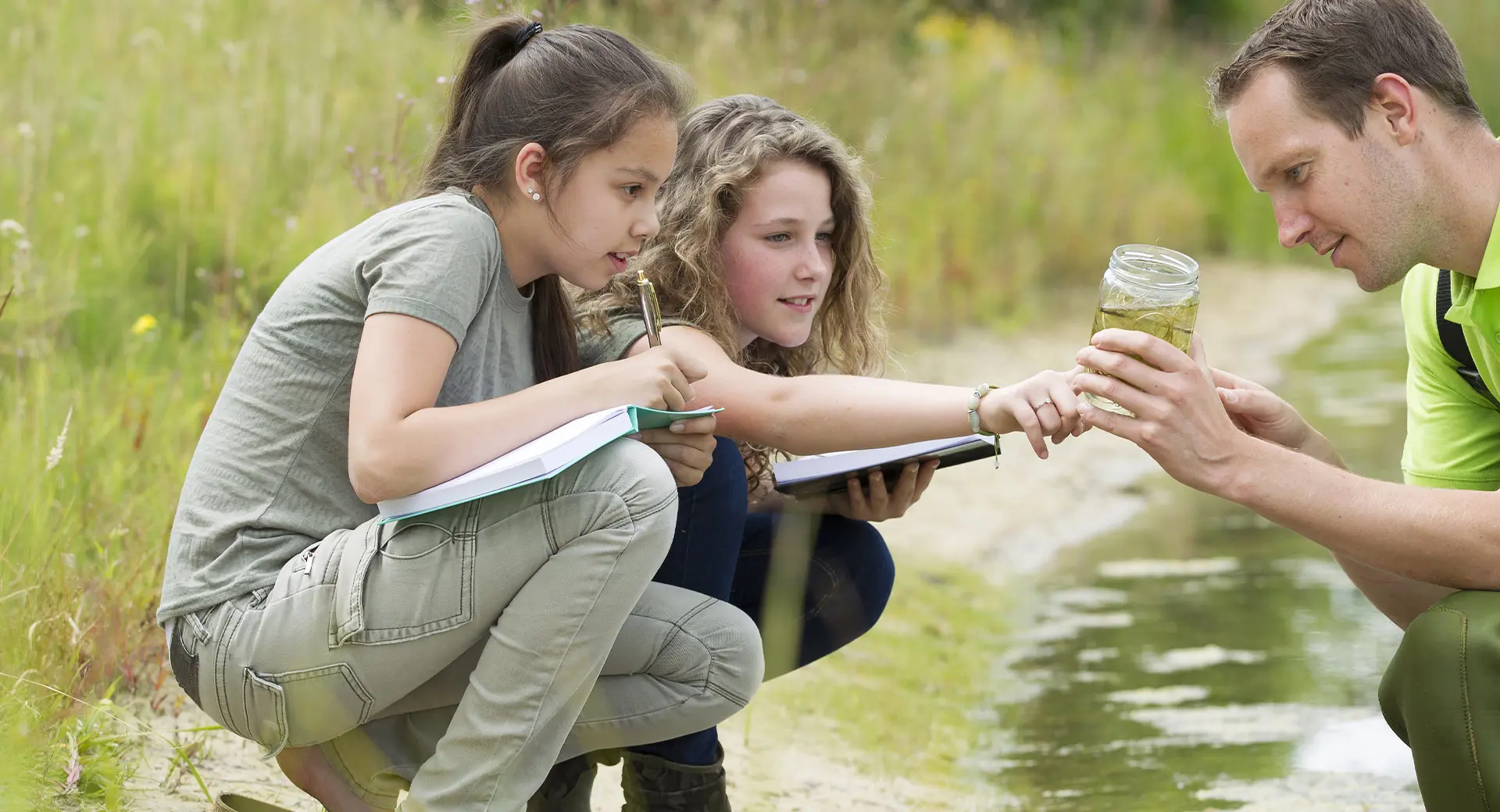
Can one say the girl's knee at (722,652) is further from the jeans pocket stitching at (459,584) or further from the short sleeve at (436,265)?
the short sleeve at (436,265)

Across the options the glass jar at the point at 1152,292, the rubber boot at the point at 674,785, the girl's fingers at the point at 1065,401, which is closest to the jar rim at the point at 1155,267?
the glass jar at the point at 1152,292

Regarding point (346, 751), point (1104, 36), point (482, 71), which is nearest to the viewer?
point (346, 751)

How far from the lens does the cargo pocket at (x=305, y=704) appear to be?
6.96ft

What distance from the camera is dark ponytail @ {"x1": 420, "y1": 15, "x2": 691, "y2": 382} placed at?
2.33 metres

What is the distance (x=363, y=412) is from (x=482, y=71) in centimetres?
71

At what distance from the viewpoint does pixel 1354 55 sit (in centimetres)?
247

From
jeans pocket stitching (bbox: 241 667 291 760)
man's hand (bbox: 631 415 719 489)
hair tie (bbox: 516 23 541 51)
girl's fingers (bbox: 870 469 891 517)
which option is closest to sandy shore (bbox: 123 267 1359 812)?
jeans pocket stitching (bbox: 241 667 291 760)

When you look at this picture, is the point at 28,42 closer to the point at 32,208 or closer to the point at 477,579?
the point at 32,208

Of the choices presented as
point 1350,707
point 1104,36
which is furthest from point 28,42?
point 1104,36

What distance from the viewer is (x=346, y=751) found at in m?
2.28

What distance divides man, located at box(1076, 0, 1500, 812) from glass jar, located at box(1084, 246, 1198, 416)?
0.05 meters

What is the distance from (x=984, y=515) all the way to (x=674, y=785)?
8.92 feet

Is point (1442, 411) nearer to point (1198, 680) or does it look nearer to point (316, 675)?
point (1198, 680)

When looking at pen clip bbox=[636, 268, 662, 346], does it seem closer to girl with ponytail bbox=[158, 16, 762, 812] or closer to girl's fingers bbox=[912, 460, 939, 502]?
girl with ponytail bbox=[158, 16, 762, 812]
